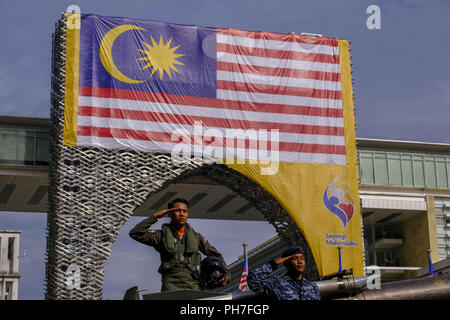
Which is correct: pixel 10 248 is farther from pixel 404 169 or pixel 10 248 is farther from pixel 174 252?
pixel 174 252

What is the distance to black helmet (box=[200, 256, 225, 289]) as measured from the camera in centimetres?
727

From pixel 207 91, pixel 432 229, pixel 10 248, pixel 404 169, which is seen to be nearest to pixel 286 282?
pixel 207 91

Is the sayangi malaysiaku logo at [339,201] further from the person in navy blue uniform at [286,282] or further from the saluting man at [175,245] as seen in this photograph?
the person in navy blue uniform at [286,282]

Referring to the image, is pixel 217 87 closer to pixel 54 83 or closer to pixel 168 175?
pixel 168 175

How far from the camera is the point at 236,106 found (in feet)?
67.4

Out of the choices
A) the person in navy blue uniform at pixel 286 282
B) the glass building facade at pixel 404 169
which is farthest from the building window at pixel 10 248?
the person in navy blue uniform at pixel 286 282

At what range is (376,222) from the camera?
3039 cm

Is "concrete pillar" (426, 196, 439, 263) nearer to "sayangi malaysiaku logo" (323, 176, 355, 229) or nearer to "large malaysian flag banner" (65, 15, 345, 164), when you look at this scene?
"sayangi malaysiaku logo" (323, 176, 355, 229)

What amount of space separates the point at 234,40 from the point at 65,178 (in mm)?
6187

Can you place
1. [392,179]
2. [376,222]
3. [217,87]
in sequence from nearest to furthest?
[217,87], [392,179], [376,222]

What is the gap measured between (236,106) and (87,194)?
15.5 ft

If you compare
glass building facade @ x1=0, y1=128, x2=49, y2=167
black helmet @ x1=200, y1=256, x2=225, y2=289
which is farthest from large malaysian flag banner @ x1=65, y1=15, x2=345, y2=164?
black helmet @ x1=200, y1=256, x2=225, y2=289

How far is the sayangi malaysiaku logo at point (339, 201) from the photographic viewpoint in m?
20.9

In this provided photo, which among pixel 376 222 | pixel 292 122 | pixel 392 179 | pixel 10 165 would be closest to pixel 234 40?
pixel 292 122
